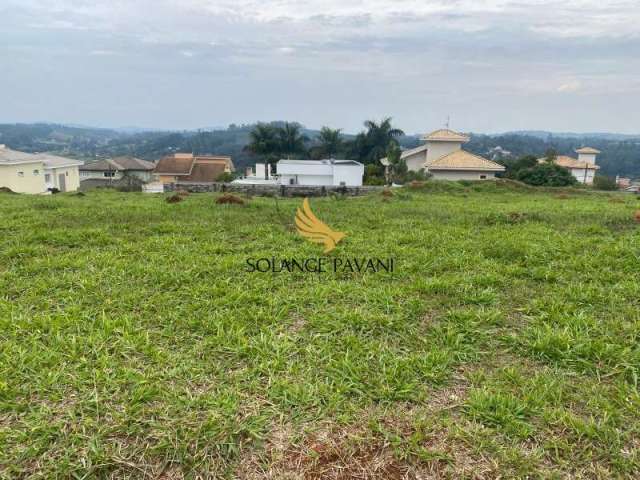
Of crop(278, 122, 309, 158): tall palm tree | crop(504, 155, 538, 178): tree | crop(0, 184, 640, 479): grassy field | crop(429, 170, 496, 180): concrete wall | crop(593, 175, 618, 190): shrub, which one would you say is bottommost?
crop(593, 175, 618, 190): shrub

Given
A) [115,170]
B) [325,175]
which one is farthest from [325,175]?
[115,170]

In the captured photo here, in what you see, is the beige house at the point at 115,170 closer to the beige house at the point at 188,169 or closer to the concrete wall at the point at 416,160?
the beige house at the point at 188,169

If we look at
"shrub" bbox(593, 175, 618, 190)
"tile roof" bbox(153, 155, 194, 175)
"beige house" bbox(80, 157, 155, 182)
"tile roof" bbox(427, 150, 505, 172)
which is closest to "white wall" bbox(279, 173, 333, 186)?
"tile roof" bbox(427, 150, 505, 172)

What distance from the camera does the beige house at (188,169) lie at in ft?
109

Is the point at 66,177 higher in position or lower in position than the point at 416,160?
lower

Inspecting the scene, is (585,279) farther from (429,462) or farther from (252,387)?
(252,387)

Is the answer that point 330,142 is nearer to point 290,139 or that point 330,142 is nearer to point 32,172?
point 290,139

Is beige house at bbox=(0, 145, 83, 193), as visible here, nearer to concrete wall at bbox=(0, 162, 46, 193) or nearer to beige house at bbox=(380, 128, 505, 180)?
concrete wall at bbox=(0, 162, 46, 193)

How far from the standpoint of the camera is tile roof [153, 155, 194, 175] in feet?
110

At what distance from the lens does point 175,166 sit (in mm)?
34406

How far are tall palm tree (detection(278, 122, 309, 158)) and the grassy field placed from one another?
26817mm

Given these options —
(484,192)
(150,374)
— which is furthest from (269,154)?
(150,374)

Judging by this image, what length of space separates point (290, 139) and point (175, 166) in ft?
34.7

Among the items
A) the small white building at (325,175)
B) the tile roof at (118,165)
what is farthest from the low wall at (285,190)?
the tile roof at (118,165)
